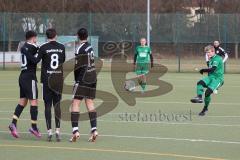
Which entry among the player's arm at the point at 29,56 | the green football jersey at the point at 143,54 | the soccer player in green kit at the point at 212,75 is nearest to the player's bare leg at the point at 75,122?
the player's arm at the point at 29,56

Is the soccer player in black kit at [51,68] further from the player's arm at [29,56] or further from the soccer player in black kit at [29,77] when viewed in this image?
the soccer player in black kit at [29,77]

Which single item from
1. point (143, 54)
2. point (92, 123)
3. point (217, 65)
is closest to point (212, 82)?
point (217, 65)

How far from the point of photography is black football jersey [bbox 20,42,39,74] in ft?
36.3

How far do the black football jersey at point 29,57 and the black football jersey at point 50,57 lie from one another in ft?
0.83

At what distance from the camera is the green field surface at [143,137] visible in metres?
9.55

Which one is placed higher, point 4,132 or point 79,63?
point 79,63

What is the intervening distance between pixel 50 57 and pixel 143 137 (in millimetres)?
2228

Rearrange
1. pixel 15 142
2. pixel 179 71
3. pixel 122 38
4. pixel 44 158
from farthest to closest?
pixel 122 38
pixel 179 71
pixel 15 142
pixel 44 158

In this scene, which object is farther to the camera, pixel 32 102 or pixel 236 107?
pixel 236 107

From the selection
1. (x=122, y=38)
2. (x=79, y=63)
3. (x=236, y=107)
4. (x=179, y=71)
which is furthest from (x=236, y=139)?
(x=122, y=38)

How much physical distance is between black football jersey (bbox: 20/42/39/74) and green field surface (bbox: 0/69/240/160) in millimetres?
1253

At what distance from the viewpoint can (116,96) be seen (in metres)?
19.9

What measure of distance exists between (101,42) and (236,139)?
28302mm

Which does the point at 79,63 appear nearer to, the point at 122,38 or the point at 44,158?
the point at 44,158
